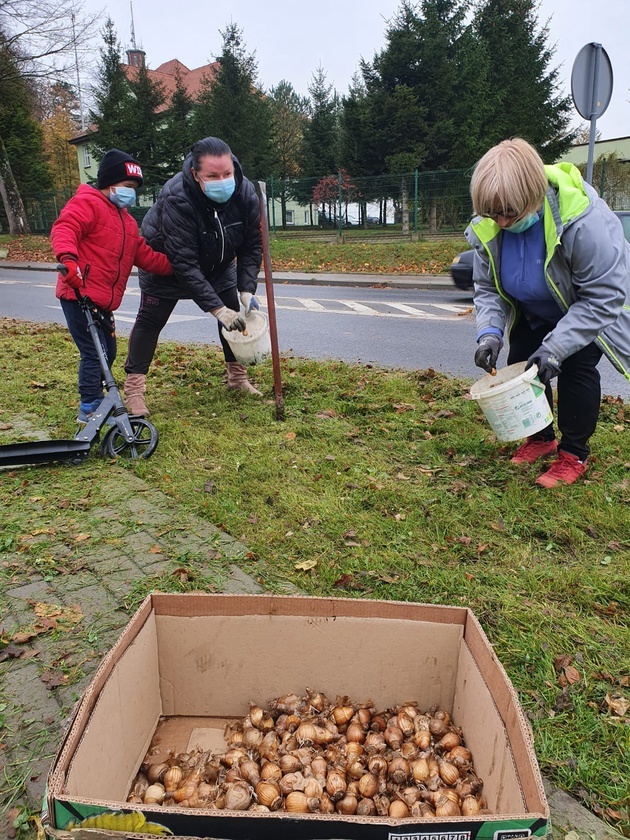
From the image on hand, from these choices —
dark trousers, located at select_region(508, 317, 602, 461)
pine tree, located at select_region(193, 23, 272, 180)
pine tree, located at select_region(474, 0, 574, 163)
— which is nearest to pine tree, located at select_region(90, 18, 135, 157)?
pine tree, located at select_region(193, 23, 272, 180)

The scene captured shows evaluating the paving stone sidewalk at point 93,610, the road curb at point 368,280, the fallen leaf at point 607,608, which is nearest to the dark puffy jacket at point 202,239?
the paving stone sidewalk at point 93,610

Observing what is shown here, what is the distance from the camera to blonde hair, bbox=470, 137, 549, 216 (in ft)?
8.97

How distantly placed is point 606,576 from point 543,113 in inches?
1166

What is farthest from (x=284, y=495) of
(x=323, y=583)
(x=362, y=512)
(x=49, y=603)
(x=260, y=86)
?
(x=260, y=86)

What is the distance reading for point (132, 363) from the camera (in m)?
4.92

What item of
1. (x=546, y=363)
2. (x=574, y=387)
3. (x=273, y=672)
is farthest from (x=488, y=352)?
(x=273, y=672)

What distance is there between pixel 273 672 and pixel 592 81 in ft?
28.0

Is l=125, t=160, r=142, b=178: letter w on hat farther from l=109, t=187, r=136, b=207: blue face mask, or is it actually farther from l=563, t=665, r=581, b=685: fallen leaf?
l=563, t=665, r=581, b=685: fallen leaf

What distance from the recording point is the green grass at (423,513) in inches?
84.8

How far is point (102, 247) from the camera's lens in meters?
4.43

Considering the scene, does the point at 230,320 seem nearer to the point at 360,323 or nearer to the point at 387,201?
the point at 360,323

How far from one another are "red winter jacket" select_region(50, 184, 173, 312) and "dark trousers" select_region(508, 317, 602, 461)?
→ 2578 mm

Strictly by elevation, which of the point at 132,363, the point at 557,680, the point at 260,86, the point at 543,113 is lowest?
the point at 557,680

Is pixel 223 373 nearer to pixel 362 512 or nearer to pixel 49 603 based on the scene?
pixel 362 512
